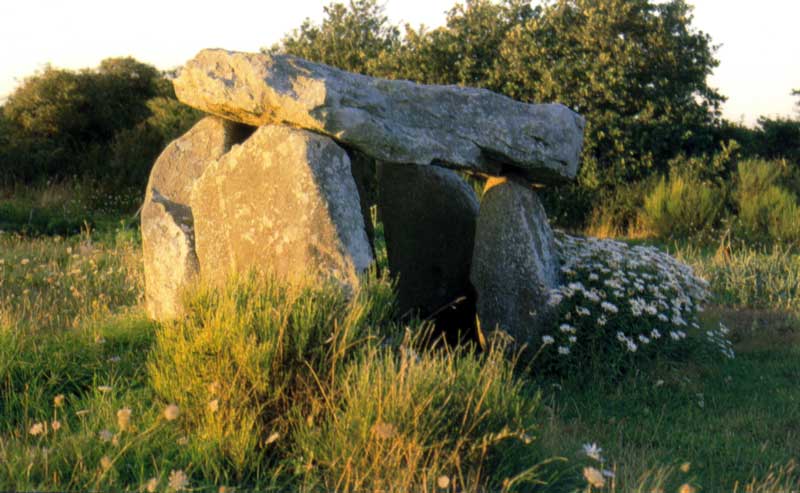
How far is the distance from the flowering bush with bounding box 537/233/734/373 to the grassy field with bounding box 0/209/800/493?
256 millimetres

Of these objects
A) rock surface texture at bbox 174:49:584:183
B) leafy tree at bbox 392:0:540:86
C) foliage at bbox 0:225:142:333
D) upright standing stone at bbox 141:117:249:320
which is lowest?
foliage at bbox 0:225:142:333

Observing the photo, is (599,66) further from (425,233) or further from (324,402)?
(324,402)

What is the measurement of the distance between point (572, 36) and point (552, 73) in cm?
142

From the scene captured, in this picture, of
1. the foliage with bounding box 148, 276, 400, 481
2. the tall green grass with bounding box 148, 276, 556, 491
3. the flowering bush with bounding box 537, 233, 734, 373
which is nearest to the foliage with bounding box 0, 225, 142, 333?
the foliage with bounding box 148, 276, 400, 481

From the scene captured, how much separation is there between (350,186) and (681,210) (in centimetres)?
1091

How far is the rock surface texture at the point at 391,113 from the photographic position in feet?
24.0

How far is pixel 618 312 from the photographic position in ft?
25.7

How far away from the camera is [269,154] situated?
735 centimetres

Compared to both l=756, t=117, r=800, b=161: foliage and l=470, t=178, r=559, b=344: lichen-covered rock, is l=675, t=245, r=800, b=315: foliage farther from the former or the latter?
l=756, t=117, r=800, b=161: foliage

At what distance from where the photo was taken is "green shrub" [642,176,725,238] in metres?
16.5

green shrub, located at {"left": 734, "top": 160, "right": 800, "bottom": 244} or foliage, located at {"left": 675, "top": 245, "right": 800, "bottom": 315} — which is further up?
green shrub, located at {"left": 734, "top": 160, "right": 800, "bottom": 244}

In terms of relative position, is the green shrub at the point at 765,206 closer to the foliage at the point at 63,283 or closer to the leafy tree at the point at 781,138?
the leafy tree at the point at 781,138

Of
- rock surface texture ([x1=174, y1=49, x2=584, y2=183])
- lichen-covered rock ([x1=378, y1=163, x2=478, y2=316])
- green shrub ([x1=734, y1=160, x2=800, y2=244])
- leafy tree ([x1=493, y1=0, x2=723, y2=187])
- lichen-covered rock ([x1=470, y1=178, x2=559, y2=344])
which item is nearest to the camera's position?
rock surface texture ([x1=174, y1=49, x2=584, y2=183])

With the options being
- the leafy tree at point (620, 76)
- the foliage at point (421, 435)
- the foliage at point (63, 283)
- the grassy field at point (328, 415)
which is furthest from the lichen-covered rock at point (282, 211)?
the leafy tree at point (620, 76)
